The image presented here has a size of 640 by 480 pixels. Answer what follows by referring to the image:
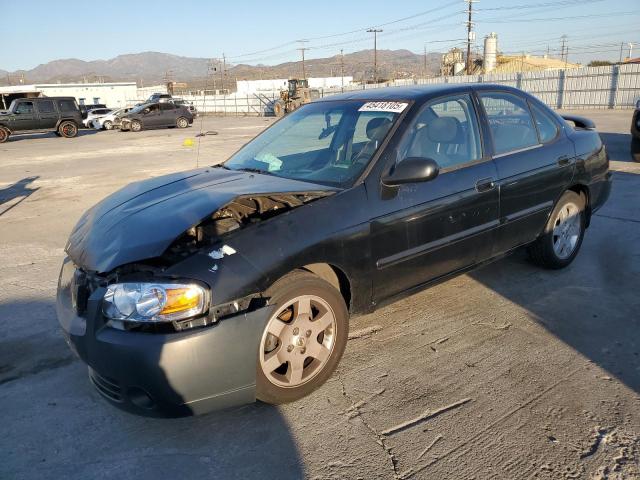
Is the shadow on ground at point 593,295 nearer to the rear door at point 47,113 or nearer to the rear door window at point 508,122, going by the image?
the rear door window at point 508,122

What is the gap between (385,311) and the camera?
13.0 feet

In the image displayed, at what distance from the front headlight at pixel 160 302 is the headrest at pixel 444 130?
6.87ft

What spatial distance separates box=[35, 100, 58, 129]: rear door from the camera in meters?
24.5

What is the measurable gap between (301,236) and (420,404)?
1.15 metres

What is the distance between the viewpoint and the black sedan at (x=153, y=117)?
28094mm

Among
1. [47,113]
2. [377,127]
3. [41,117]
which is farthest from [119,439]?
[47,113]

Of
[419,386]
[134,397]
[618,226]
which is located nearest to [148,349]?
[134,397]

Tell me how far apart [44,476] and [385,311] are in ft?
8.26

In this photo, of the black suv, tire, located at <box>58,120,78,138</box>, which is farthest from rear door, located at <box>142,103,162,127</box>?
tire, located at <box>58,120,78,138</box>

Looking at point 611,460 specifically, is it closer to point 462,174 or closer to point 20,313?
point 462,174

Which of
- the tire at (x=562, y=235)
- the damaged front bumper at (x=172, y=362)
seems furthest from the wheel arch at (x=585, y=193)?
the damaged front bumper at (x=172, y=362)

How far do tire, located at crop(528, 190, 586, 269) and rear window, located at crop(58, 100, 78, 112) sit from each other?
26.5 metres

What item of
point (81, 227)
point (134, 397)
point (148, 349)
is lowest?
point (134, 397)

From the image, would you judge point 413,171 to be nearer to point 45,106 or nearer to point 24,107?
point 24,107
